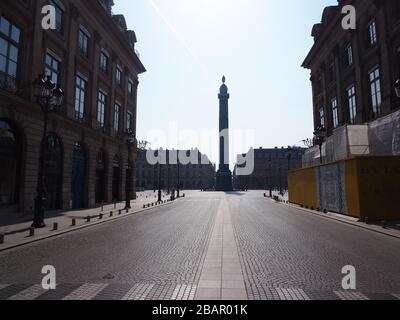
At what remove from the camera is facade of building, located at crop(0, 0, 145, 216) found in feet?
61.6

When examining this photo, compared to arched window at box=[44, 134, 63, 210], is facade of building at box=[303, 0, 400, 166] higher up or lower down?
higher up

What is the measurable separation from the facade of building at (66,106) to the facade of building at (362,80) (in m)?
23.2

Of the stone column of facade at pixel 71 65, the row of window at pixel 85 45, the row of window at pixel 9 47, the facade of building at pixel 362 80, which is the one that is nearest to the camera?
the row of window at pixel 9 47

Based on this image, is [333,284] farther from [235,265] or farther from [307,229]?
[307,229]

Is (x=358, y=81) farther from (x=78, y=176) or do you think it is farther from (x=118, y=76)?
(x=78, y=176)

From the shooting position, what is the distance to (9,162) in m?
18.8

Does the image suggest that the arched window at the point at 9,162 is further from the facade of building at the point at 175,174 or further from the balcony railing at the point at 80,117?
the facade of building at the point at 175,174

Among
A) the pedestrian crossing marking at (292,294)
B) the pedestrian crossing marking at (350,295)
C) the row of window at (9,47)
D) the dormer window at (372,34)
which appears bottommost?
the pedestrian crossing marking at (350,295)

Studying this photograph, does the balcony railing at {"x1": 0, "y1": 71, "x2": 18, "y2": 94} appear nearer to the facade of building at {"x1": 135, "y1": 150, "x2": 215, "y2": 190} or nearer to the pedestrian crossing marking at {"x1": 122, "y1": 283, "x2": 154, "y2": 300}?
the pedestrian crossing marking at {"x1": 122, "y1": 283, "x2": 154, "y2": 300}

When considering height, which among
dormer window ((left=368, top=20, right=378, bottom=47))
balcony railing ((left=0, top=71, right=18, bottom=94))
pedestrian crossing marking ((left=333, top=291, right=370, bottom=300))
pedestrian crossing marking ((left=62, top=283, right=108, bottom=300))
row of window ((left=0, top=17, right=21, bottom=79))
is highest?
dormer window ((left=368, top=20, right=378, bottom=47))

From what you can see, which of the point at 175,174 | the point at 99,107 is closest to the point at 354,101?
the point at 99,107

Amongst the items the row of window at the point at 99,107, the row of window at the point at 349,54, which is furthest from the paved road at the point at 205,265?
the row of window at the point at 349,54

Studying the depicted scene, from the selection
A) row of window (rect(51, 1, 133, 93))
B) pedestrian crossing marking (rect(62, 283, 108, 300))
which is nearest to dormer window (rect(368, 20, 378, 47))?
row of window (rect(51, 1, 133, 93))

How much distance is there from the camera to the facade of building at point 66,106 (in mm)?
18781
